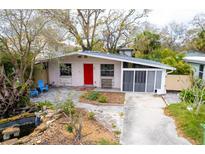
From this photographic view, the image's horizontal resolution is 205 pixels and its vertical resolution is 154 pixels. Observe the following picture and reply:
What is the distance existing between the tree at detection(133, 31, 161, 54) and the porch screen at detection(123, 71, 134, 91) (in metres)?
9.06

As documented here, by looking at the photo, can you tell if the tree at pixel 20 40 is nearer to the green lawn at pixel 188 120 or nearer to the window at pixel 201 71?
the green lawn at pixel 188 120

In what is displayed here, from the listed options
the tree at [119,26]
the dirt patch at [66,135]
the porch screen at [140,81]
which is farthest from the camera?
the tree at [119,26]

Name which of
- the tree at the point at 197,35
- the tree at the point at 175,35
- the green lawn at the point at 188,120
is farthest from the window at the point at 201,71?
the tree at the point at 175,35

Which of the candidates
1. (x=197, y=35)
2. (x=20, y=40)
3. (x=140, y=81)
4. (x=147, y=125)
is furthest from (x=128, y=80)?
(x=197, y=35)

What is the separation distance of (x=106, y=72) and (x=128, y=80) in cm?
198

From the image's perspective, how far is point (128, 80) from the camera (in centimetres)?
1194

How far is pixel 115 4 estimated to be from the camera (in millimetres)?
2779

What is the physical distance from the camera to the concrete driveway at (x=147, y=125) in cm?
552

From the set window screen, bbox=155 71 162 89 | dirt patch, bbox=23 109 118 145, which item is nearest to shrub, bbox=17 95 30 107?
dirt patch, bbox=23 109 118 145

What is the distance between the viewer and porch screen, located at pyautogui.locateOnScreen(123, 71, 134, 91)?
1177cm

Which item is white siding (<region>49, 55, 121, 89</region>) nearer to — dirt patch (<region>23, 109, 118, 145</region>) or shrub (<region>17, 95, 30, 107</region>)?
shrub (<region>17, 95, 30, 107</region>)

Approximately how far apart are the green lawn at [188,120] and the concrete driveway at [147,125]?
306 mm
